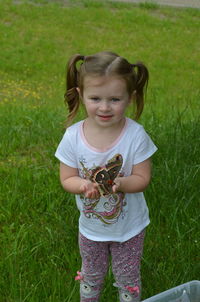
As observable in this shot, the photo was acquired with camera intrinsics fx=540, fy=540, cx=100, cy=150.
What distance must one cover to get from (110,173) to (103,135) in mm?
163

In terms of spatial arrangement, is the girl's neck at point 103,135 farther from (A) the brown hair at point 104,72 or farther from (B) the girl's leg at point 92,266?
(B) the girl's leg at point 92,266

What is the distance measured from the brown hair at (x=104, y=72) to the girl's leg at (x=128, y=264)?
0.52 metres

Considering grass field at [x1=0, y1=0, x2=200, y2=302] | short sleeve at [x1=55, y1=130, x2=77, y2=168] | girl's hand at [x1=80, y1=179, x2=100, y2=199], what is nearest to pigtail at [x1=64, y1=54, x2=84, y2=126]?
short sleeve at [x1=55, y1=130, x2=77, y2=168]

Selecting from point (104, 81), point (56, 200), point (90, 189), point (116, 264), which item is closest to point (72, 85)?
point (104, 81)

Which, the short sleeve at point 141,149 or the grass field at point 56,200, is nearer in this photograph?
the short sleeve at point 141,149

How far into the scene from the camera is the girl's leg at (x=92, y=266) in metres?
2.22

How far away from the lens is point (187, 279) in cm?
263

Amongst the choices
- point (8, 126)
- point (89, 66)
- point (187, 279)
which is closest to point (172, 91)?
point (8, 126)

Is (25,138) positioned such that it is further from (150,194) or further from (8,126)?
(150,194)

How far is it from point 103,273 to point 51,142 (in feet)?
6.75

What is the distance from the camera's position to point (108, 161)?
2010mm

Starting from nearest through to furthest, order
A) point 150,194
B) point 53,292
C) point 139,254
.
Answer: point 139,254
point 53,292
point 150,194

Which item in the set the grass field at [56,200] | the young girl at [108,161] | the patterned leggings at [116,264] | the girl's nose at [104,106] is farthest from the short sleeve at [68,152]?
the grass field at [56,200]

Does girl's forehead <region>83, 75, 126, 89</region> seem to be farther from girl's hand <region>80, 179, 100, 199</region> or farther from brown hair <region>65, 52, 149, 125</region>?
girl's hand <region>80, 179, 100, 199</region>
